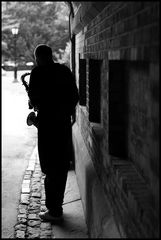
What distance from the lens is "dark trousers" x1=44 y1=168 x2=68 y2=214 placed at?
4.91 m

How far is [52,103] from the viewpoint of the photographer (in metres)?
4.64

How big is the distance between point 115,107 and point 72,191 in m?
2.66

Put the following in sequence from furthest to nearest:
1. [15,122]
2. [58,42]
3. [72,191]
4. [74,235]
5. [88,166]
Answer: [58,42] → [15,122] → [72,191] → [88,166] → [74,235]

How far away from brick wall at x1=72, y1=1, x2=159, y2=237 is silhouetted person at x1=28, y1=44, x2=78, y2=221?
1.98ft

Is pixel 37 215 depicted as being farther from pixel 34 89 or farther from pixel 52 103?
pixel 34 89

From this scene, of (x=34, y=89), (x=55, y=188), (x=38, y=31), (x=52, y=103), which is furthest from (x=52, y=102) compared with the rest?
(x=38, y=31)

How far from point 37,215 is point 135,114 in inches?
106

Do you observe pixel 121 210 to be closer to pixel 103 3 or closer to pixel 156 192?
pixel 156 192

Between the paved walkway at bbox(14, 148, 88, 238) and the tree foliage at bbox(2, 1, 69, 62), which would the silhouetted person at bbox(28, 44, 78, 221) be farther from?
the tree foliage at bbox(2, 1, 69, 62)

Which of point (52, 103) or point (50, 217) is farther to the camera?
point (50, 217)

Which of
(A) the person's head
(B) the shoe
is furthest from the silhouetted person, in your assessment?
(B) the shoe

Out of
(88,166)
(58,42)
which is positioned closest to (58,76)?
(88,166)

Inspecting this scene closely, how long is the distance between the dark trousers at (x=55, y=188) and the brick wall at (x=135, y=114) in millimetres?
827

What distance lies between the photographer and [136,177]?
2.89m
